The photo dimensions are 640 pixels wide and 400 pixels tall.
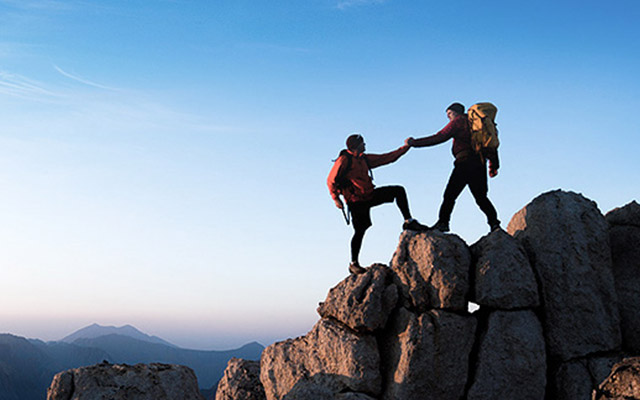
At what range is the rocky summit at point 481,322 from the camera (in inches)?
674

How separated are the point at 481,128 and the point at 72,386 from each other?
15.3m

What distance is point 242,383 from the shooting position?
854 inches

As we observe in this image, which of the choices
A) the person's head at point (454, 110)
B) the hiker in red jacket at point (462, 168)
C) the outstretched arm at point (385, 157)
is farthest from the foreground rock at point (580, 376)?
the person's head at point (454, 110)

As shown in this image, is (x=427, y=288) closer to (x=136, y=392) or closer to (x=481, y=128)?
(x=481, y=128)

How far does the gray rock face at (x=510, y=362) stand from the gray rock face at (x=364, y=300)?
3.20 metres

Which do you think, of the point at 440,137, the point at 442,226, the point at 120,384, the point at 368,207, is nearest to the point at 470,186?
the point at 442,226

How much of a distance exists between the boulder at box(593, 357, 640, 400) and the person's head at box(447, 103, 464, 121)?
1157cm

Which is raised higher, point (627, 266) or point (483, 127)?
point (483, 127)

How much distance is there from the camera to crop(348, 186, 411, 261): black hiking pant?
19.6m

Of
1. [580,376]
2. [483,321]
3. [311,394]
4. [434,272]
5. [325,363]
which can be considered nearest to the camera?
[311,394]

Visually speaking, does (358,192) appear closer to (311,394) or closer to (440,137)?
(440,137)

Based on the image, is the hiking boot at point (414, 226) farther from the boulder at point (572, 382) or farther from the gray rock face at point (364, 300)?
the boulder at point (572, 382)

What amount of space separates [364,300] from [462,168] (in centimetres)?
607

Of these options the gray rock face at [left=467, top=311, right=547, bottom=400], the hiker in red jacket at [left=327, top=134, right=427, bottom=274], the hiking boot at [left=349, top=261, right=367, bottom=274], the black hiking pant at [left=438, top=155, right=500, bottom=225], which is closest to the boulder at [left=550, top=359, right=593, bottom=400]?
the gray rock face at [left=467, top=311, right=547, bottom=400]
